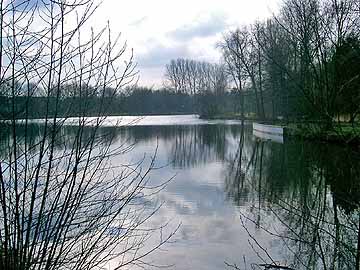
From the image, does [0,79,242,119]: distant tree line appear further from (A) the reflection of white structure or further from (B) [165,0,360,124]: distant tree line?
(A) the reflection of white structure

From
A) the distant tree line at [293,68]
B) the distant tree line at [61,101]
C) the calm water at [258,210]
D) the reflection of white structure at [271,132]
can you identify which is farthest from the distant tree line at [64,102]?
the reflection of white structure at [271,132]

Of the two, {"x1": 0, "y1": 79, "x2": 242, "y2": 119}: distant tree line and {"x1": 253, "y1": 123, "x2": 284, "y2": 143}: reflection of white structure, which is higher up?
{"x1": 0, "y1": 79, "x2": 242, "y2": 119}: distant tree line

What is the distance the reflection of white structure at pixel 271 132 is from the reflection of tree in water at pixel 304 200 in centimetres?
843

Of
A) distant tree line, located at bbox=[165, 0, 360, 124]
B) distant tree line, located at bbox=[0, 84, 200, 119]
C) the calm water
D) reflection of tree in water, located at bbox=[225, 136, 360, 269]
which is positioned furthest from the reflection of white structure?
distant tree line, located at bbox=[0, 84, 200, 119]

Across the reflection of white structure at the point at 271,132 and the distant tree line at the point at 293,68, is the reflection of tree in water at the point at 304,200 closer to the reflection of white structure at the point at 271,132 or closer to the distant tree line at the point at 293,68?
Result: the distant tree line at the point at 293,68

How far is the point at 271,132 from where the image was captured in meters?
31.1

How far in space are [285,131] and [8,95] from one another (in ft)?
89.4

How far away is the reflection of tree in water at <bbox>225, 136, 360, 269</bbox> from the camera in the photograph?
175 inches

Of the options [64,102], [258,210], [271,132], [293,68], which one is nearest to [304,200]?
[258,210]

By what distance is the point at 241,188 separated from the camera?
11.4 m

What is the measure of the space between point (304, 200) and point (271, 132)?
74.4ft

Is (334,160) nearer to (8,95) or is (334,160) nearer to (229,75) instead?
(8,95)

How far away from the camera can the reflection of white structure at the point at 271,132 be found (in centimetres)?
2822

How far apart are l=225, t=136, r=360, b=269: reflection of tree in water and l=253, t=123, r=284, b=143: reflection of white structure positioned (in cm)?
843
